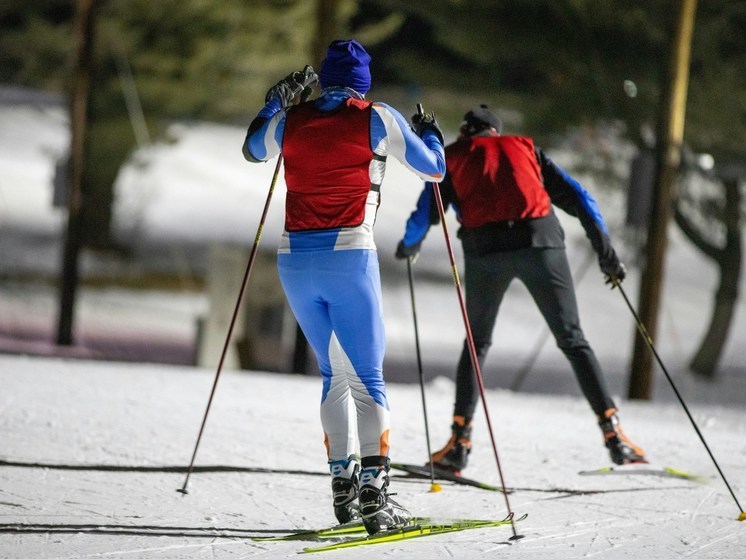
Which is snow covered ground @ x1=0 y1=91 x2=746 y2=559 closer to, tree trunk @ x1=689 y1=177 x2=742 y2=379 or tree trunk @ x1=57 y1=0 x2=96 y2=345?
tree trunk @ x1=689 y1=177 x2=742 y2=379

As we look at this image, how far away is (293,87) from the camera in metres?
3.86

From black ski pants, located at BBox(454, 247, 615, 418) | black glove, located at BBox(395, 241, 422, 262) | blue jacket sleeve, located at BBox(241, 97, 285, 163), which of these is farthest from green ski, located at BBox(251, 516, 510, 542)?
black glove, located at BBox(395, 241, 422, 262)

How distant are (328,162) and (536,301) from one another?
1.61 m

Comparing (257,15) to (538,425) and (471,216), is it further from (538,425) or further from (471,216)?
(471,216)

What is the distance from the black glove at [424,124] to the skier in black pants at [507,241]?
95cm

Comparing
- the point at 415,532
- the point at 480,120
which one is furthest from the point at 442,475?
the point at 480,120

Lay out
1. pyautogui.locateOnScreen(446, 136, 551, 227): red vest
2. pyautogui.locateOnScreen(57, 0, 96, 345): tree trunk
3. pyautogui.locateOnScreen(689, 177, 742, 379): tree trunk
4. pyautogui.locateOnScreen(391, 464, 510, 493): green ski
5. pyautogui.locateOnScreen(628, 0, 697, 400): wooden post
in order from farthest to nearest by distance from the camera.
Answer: pyautogui.locateOnScreen(689, 177, 742, 379): tree trunk → pyautogui.locateOnScreen(57, 0, 96, 345): tree trunk → pyautogui.locateOnScreen(628, 0, 697, 400): wooden post → pyautogui.locateOnScreen(446, 136, 551, 227): red vest → pyautogui.locateOnScreen(391, 464, 510, 493): green ski

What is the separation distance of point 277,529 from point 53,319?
560 inches

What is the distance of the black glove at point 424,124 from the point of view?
382 cm

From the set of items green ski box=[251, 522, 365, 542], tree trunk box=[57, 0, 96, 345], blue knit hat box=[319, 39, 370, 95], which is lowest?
green ski box=[251, 522, 365, 542]

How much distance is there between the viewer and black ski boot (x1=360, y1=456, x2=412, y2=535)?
142 inches

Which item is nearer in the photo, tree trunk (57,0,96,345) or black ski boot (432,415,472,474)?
black ski boot (432,415,472,474)

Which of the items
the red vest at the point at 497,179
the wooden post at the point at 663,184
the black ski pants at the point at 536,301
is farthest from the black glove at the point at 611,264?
the wooden post at the point at 663,184

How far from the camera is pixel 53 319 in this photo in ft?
56.4
